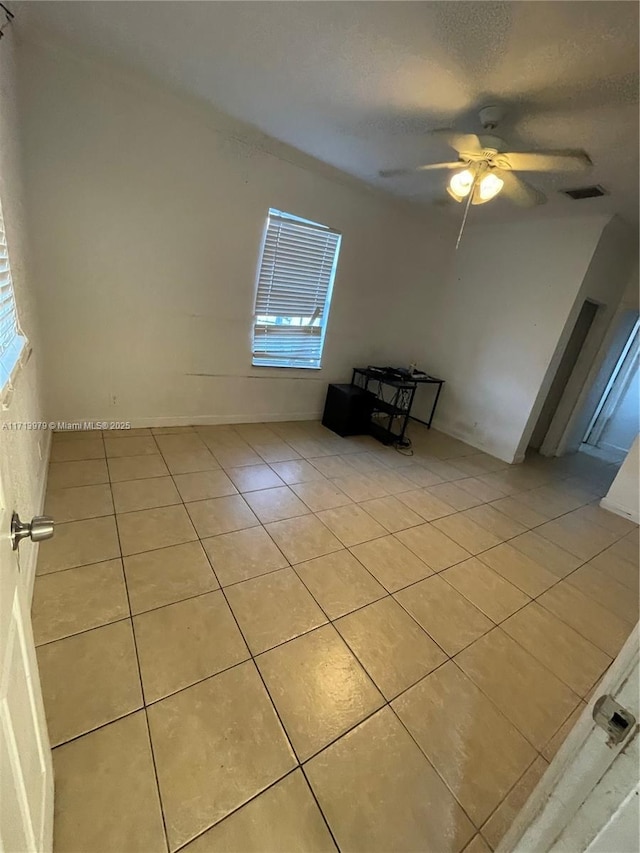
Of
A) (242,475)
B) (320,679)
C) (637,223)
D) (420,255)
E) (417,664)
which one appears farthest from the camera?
(420,255)

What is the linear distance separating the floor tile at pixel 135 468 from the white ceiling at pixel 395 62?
8.52 ft

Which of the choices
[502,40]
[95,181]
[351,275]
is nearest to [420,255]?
[351,275]

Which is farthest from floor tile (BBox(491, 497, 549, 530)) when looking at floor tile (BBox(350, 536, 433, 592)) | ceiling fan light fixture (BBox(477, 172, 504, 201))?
ceiling fan light fixture (BBox(477, 172, 504, 201))

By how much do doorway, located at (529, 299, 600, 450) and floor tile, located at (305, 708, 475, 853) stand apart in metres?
4.24

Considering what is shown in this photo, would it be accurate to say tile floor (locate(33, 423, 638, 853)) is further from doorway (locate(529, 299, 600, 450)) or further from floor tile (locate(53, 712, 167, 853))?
doorway (locate(529, 299, 600, 450))

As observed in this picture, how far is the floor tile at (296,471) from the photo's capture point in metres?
2.94

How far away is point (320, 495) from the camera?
9.05 feet

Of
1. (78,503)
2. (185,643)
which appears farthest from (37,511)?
(185,643)

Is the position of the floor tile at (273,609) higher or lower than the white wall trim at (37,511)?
lower

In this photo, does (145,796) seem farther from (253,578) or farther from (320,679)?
(253,578)

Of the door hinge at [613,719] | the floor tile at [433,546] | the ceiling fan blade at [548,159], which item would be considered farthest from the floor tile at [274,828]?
the ceiling fan blade at [548,159]

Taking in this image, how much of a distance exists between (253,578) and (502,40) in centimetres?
279

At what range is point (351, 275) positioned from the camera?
12.9ft

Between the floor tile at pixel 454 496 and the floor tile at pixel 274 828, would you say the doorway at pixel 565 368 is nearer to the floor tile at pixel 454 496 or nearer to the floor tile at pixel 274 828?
the floor tile at pixel 454 496
